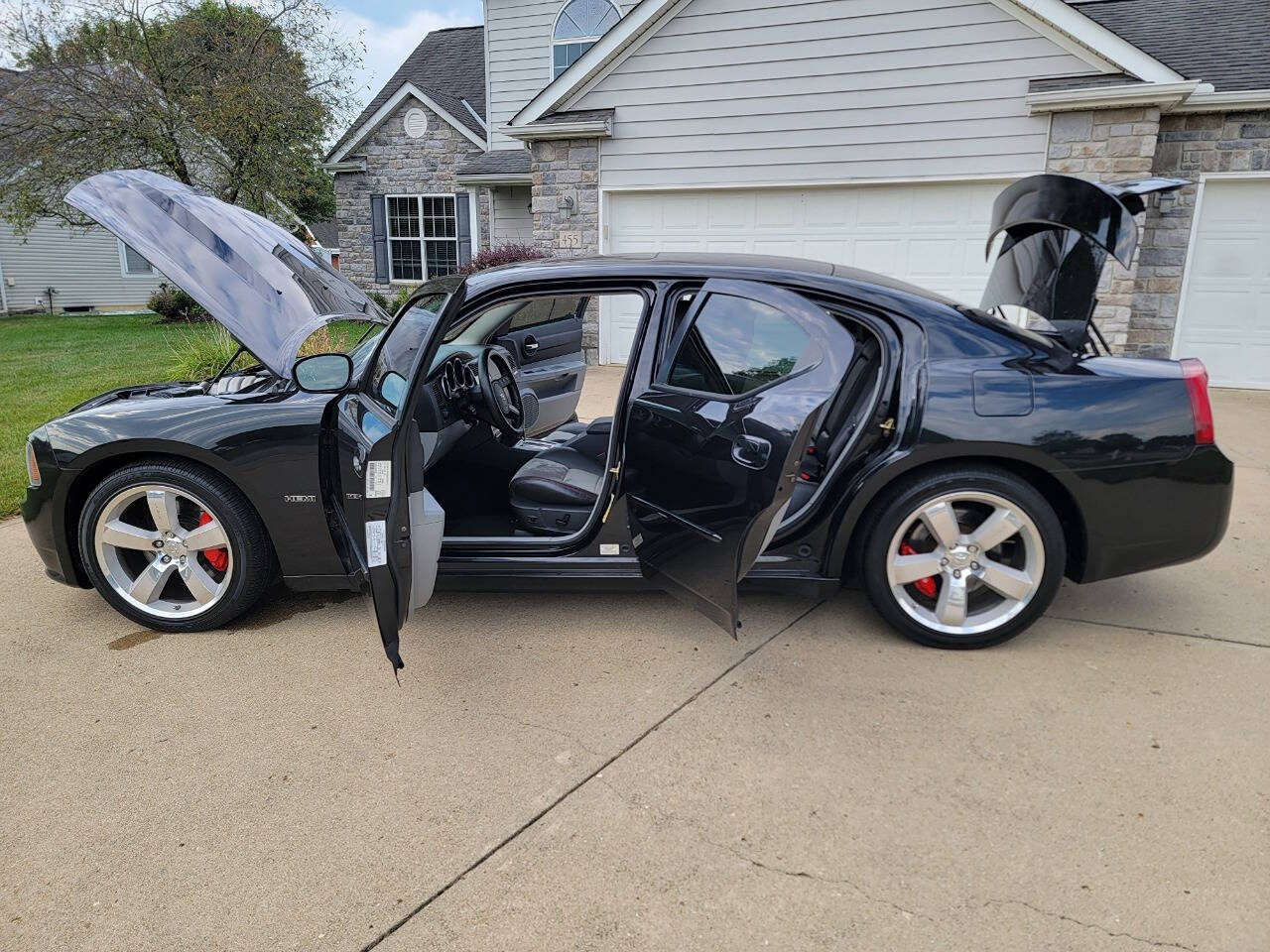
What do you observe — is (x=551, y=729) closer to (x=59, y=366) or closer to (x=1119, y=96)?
(x=1119, y=96)

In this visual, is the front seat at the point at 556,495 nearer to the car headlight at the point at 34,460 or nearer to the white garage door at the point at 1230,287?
the car headlight at the point at 34,460

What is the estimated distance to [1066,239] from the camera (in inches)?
137

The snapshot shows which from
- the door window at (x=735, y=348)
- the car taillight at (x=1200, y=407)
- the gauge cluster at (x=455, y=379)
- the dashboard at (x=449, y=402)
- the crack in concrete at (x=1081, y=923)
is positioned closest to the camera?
the crack in concrete at (x=1081, y=923)

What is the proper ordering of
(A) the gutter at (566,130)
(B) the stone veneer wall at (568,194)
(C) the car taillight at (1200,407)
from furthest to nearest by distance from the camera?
(B) the stone veneer wall at (568,194), (A) the gutter at (566,130), (C) the car taillight at (1200,407)

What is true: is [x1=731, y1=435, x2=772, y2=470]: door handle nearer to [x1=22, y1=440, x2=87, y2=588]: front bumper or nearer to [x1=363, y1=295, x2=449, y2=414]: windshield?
[x1=363, y1=295, x2=449, y2=414]: windshield

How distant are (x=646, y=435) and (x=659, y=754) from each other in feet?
3.44

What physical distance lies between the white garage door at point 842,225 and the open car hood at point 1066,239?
5.11m

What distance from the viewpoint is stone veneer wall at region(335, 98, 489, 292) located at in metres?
14.4

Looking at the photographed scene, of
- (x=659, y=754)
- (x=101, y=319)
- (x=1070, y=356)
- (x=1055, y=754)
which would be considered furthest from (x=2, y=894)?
(x=101, y=319)

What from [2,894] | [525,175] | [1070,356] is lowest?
[2,894]

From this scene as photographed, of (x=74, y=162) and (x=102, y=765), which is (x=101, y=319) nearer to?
(x=74, y=162)

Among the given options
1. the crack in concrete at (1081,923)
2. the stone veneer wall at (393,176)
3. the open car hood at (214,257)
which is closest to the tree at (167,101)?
the stone veneer wall at (393,176)

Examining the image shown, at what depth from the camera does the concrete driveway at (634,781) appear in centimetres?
196

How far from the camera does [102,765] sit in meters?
2.54
